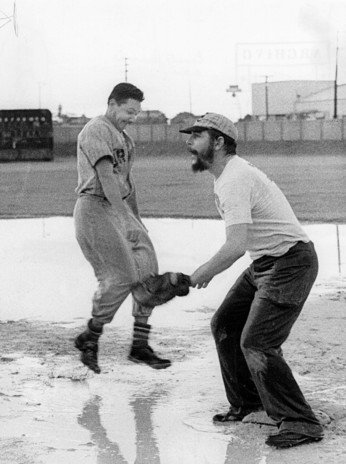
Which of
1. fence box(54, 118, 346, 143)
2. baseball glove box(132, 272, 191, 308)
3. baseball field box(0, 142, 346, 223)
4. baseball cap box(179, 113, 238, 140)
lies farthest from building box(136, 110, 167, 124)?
baseball cap box(179, 113, 238, 140)

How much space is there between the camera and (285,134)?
65.0 m

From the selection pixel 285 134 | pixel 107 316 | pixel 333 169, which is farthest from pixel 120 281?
pixel 285 134

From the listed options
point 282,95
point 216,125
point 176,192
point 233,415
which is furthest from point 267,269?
point 282,95

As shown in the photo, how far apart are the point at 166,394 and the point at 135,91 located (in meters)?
1.83

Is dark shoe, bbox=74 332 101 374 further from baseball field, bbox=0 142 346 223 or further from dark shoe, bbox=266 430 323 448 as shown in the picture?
baseball field, bbox=0 142 346 223

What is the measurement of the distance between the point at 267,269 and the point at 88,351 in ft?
5.53

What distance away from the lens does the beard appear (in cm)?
544

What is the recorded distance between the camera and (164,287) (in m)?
5.68

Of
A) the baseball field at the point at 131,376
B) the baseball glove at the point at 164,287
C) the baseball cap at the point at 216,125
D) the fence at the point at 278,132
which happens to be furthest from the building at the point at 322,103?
the baseball cap at the point at 216,125

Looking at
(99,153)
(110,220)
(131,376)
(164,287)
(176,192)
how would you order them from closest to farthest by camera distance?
1. (164,287)
2. (99,153)
3. (110,220)
4. (131,376)
5. (176,192)

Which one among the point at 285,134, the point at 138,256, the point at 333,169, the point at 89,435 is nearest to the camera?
the point at 89,435

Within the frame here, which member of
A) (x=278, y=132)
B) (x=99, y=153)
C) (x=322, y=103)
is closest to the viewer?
(x=99, y=153)

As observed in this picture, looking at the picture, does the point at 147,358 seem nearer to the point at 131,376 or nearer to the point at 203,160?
the point at 131,376

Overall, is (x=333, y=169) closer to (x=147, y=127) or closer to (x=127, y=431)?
(x=127, y=431)
